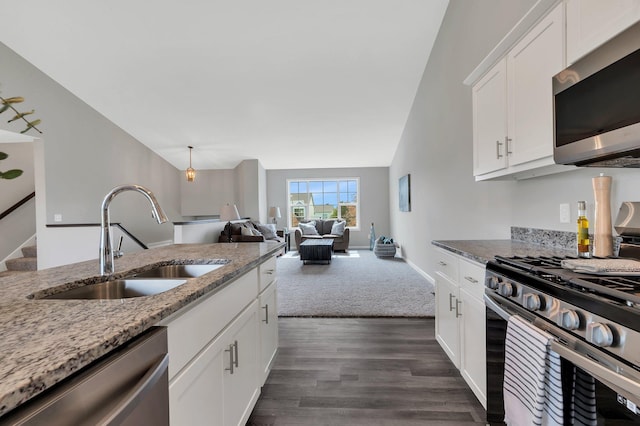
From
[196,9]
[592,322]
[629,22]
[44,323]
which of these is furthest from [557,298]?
[196,9]

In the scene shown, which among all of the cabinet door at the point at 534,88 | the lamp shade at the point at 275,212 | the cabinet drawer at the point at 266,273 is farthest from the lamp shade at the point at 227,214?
the cabinet door at the point at 534,88

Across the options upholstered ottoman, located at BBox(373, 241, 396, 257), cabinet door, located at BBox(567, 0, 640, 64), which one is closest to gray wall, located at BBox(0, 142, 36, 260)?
upholstered ottoman, located at BBox(373, 241, 396, 257)

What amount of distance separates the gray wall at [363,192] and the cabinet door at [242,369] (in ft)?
24.0

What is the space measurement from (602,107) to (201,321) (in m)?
1.65

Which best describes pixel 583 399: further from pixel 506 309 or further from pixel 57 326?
pixel 57 326

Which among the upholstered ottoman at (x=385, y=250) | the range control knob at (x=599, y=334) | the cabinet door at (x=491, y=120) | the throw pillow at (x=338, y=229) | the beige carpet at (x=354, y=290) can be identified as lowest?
the beige carpet at (x=354, y=290)

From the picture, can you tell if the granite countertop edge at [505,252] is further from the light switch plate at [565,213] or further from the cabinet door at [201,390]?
the cabinet door at [201,390]

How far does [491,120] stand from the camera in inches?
79.7

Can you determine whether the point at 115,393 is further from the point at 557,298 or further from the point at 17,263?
the point at 17,263

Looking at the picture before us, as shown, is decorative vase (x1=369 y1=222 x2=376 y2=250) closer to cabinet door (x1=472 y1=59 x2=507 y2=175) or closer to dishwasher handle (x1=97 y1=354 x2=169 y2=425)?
cabinet door (x1=472 y1=59 x2=507 y2=175)

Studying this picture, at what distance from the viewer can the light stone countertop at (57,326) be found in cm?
48

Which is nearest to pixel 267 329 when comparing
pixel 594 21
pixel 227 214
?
pixel 594 21

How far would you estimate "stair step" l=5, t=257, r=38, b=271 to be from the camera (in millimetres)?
4730

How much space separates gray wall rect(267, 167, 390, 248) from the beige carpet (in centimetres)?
261
